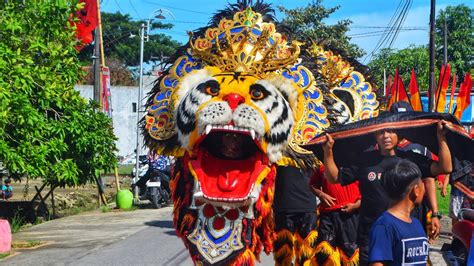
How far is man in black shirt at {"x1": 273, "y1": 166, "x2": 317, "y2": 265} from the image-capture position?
6934 millimetres

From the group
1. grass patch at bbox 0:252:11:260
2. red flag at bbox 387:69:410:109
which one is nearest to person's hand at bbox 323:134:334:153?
red flag at bbox 387:69:410:109

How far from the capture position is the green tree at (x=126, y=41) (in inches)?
2235

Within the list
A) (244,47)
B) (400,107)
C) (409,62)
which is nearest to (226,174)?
(244,47)

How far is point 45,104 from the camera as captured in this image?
12.6 meters

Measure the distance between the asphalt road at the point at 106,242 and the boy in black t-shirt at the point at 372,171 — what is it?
4.19 metres

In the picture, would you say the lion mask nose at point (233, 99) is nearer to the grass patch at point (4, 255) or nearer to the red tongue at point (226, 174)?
the red tongue at point (226, 174)

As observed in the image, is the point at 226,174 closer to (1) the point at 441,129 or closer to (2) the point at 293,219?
(1) the point at 441,129

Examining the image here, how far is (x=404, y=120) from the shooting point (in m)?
5.49

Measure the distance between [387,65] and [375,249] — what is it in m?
54.5

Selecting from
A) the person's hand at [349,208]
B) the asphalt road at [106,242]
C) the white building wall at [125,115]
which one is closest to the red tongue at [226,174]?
the person's hand at [349,208]

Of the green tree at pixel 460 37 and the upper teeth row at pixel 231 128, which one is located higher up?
the green tree at pixel 460 37

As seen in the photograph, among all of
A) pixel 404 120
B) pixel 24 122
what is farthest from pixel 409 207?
pixel 24 122

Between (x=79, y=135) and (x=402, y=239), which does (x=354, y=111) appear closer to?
(x=402, y=239)

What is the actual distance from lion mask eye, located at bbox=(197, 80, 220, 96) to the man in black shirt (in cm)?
160
